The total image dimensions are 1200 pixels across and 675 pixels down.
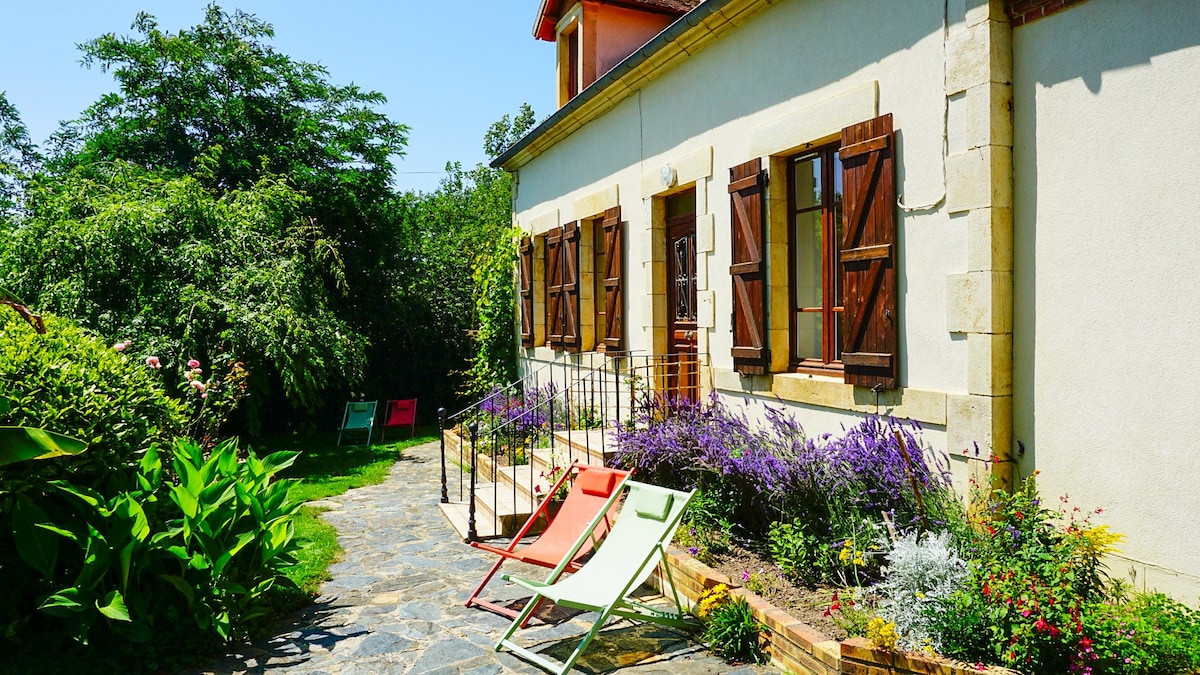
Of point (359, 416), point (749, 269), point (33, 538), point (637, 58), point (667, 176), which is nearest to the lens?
point (33, 538)

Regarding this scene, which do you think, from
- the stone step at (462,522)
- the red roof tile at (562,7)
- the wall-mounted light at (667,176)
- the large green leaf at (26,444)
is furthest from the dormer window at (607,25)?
the large green leaf at (26,444)

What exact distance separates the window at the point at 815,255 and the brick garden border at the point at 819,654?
232cm

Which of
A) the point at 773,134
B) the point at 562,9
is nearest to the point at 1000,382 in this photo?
the point at 773,134

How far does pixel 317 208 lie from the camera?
14617mm

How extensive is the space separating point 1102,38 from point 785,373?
3.19m

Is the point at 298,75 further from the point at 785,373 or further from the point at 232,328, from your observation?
the point at 785,373

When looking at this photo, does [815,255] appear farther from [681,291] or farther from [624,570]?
[624,570]

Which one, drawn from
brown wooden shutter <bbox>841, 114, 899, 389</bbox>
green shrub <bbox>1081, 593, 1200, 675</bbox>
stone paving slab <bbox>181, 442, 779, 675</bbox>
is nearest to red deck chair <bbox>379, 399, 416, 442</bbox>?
stone paving slab <bbox>181, 442, 779, 675</bbox>

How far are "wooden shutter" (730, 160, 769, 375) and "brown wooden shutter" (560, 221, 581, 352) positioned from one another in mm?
3794

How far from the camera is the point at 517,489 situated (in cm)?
759

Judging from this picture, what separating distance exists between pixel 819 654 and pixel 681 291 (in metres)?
5.16

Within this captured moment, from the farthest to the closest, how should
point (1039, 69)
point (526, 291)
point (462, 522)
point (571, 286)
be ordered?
point (526, 291) → point (571, 286) → point (462, 522) → point (1039, 69)

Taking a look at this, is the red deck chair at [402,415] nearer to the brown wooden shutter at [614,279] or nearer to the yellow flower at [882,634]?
the brown wooden shutter at [614,279]

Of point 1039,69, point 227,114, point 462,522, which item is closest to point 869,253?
point 1039,69
